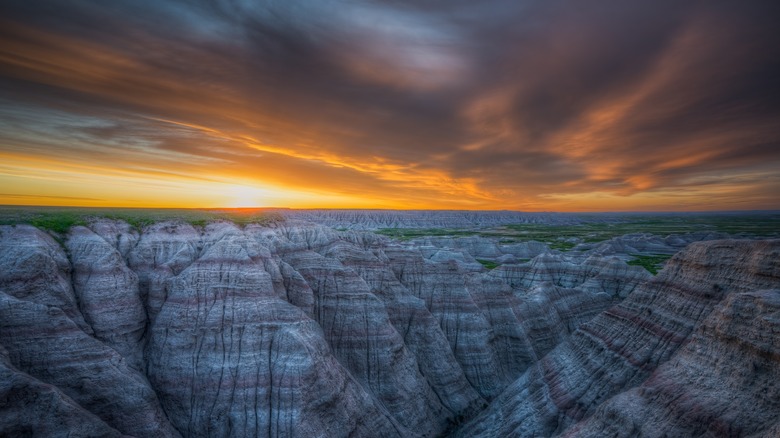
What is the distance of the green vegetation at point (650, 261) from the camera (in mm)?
101525

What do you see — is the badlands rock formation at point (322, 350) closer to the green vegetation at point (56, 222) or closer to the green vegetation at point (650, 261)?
the green vegetation at point (56, 222)

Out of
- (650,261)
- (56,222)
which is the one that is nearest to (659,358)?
(56,222)

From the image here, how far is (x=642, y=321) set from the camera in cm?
2598

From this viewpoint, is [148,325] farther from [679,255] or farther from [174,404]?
[679,255]

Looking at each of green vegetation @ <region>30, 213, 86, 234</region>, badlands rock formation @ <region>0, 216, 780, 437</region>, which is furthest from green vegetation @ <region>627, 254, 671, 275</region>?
green vegetation @ <region>30, 213, 86, 234</region>

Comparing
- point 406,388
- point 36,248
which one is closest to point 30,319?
point 36,248

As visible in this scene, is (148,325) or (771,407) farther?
(148,325)

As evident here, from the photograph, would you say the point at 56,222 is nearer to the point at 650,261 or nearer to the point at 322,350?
the point at 322,350

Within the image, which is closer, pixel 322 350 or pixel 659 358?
pixel 659 358

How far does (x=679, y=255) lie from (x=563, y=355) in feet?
35.8

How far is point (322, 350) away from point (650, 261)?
11886cm

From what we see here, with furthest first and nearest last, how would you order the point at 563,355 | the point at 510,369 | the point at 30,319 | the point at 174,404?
the point at 510,369, the point at 563,355, the point at 174,404, the point at 30,319

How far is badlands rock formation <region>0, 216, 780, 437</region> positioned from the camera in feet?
58.6

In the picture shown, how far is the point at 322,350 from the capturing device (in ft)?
87.8
